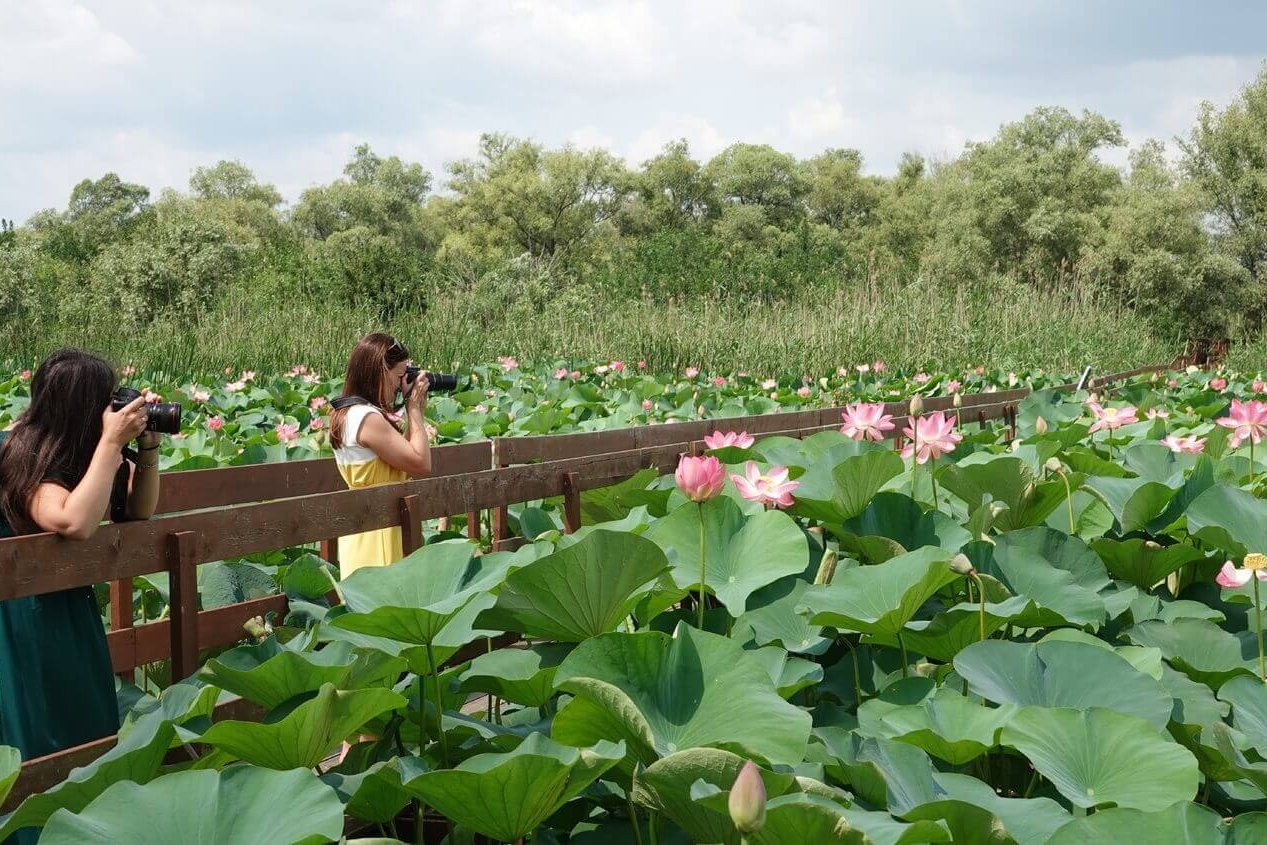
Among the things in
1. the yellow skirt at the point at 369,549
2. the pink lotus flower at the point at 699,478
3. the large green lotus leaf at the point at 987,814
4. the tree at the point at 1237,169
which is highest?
the tree at the point at 1237,169

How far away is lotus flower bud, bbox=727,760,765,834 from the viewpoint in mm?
852

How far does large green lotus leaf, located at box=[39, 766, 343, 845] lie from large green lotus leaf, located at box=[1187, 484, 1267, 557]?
5.04ft

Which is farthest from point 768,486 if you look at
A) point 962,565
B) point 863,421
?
point 863,421

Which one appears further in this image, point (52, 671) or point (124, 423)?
point (124, 423)

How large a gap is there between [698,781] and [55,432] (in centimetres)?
195

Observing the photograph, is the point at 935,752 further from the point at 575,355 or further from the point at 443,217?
the point at 443,217

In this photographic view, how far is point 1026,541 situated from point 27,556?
5.38 feet

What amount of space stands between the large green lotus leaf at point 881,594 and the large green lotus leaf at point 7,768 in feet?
3.18

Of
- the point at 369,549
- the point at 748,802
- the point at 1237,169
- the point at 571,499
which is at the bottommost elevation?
the point at 369,549

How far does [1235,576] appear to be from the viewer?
1.75 metres

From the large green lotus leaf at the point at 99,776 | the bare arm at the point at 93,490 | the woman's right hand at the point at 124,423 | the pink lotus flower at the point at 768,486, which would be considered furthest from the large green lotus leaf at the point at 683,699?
the woman's right hand at the point at 124,423

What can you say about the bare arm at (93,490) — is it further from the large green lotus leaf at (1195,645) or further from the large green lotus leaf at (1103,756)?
the large green lotus leaf at (1195,645)

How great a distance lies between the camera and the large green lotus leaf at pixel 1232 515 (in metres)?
1.93

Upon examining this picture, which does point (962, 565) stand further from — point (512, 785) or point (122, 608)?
point (122, 608)
